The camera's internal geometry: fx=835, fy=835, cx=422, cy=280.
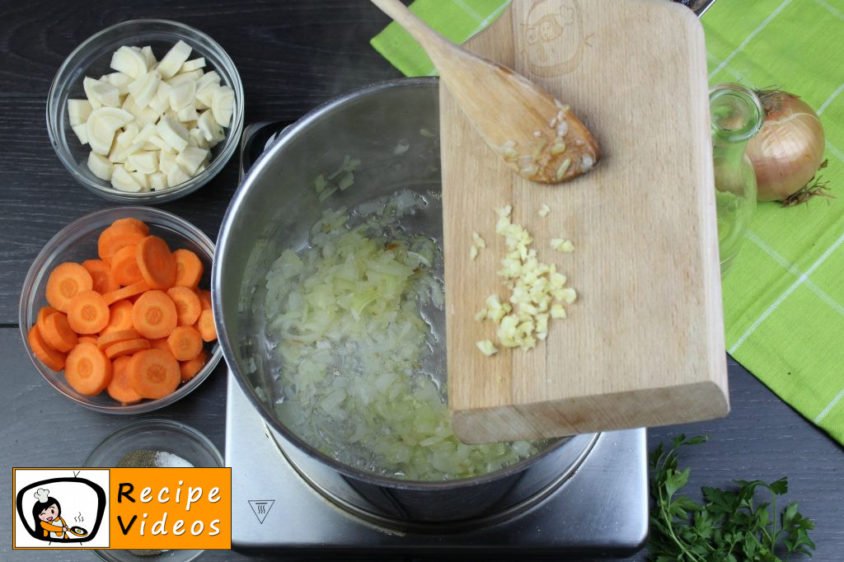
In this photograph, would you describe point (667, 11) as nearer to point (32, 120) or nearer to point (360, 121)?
point (360, 121)

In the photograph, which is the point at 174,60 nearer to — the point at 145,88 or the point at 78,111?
the point at 145,88

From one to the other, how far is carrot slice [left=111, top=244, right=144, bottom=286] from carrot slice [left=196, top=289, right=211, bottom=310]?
0.09 metres

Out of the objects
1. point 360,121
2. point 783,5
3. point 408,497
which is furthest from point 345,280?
point 783,5

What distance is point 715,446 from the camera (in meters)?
1.25

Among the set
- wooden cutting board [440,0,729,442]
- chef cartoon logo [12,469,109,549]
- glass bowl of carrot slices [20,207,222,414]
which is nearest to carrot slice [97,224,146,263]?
glass bowl of carrot slices [20,207,222,414]

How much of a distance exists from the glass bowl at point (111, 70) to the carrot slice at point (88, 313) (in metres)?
0.18

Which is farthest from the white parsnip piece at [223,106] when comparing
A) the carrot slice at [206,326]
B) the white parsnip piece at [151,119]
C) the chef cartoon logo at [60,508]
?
the chef cartoon logo at [60,508]

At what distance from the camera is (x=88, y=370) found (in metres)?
1.27

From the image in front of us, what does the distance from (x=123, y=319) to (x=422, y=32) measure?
0.75 metres

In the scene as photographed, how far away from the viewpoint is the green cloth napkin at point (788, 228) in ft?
4.03

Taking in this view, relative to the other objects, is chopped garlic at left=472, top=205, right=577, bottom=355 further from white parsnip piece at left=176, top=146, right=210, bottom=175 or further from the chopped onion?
white parsnip piece at left=176, top=146, right=210, bottom=175

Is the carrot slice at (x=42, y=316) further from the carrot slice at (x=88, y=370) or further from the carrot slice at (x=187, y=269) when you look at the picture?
the carrot slice at (x=187, y=269)

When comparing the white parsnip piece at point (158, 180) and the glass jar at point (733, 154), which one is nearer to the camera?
the glass jar at point (733, 154)

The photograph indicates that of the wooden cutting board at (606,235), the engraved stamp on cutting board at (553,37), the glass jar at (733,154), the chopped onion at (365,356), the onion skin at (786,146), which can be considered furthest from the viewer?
the onion skin at (786,146)
